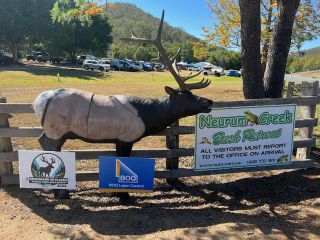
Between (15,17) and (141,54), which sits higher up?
(15,17)

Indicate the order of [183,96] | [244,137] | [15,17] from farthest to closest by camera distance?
[15,17] < [244,137] < [183,96]

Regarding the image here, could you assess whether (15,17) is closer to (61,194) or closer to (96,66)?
(96,66)

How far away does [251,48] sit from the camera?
7.84 metres

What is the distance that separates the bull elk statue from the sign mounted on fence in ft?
2.33

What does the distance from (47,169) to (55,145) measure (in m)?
0.39

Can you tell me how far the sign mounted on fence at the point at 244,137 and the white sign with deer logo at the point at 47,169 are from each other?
2.20 meters

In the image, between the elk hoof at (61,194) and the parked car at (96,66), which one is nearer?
the elk hoof at (61,194)

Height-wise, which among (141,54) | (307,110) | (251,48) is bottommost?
(307,110)

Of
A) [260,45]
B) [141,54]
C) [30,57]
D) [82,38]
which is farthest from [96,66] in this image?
[260,45]

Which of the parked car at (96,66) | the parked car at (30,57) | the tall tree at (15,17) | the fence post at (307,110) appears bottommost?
the fence post at (307,110)

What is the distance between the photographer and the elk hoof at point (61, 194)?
20.2ft

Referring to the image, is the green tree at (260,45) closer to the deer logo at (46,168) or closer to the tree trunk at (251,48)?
the tree trunk at (251,48)

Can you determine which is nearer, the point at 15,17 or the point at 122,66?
the point at 15,17

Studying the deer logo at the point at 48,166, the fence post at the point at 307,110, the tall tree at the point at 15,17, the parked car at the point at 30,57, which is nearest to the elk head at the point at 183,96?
the deer logo at the point at 48,166
